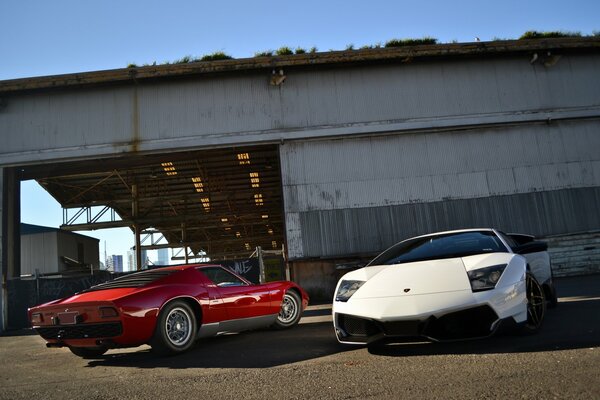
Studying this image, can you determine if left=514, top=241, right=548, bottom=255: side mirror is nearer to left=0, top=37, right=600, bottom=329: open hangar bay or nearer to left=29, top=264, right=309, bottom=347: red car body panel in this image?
left=29, top=264, right=309, bottom=347: red car body panel

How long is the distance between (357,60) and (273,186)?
1174 cm

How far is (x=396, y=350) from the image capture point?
4.75 meters

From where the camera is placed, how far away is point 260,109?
15.0 metres

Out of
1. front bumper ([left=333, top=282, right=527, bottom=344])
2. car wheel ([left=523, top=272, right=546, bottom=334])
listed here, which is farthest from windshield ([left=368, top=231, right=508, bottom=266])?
front bumper ([left=333, top=282, right=527, bottom=344])

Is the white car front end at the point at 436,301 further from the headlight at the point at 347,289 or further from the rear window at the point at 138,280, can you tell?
the rear window at the point at 138,280

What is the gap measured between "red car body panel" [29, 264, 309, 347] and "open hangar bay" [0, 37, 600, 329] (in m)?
8.22

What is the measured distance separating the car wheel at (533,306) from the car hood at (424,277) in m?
0.45

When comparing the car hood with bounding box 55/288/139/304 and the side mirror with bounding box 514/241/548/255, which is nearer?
the side mirror with bounding box 514/241/548/255

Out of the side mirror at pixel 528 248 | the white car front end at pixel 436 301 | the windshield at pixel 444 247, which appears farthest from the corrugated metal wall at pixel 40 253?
the side mirror at pixel 528 248

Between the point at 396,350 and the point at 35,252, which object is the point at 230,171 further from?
the point at 396,350

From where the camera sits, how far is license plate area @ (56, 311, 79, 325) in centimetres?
532

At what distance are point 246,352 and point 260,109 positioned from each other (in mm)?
10493

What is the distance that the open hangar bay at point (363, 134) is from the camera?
573 inches

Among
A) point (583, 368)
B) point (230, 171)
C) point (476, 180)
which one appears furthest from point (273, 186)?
point (583, 368)
